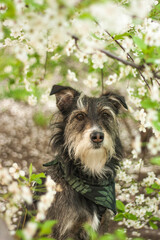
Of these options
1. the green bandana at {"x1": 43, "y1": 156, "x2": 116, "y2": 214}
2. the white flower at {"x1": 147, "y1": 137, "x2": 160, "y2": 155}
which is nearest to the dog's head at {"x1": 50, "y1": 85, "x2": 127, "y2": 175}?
the green bandana at {"x1": 43, "y1": 156, "x2": 116, "y2": 214}

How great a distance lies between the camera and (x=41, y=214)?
1.80 metres

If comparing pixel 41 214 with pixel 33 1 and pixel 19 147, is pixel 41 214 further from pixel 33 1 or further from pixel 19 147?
pixel 19 147

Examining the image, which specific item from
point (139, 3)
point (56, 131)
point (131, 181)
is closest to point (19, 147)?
point (131, 181)

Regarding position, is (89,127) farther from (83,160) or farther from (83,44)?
(83,44)

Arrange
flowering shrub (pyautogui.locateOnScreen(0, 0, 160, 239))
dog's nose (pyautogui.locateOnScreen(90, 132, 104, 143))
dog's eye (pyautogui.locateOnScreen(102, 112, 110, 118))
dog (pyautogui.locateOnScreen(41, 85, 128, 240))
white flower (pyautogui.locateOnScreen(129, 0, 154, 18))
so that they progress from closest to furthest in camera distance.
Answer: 1. flowering shrub (pyautogui.locateOnScreen(0, 0, 160, 239))
2. white flower (pyautogui.locateOnScreen(129, 0, 154, 18))
3. dog's nose (pyautogui.locateOnScreen(90, 132, 104, 143))
4. dog (pyautogui.locateOnScreen(41, 85, 128, 240))
5. dog's eye (pyautogui.locateOnScreen(102, 112, 110, 118))

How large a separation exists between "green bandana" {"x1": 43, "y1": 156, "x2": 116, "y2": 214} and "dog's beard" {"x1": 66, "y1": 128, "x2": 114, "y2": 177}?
13 cm

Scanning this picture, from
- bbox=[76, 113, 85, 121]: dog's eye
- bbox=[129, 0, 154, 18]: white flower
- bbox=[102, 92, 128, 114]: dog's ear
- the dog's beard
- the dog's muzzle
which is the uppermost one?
bbox=[129, 0, 154, 18]: white flower

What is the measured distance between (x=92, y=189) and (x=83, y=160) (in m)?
0.34

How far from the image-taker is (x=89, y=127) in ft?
10.9

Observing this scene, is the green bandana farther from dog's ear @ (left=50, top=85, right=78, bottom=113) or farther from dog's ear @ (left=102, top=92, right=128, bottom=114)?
dog's ear @ (left=102, top=92, right=128, bottom=114)

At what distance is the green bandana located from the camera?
11.1 ft

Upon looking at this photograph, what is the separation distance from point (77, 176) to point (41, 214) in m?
1.77

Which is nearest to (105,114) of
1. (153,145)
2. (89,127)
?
(89,127)

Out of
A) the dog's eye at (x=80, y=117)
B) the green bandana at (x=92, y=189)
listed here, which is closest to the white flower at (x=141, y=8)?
the dog's eye at (x=80, y=117)
